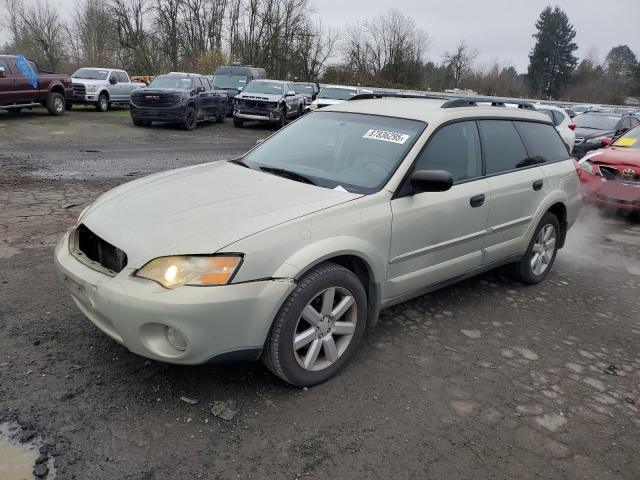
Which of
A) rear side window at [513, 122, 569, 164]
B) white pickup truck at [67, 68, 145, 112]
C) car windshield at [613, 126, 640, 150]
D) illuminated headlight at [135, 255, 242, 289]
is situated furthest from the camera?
white pickup truck at [67, 68, 145, 112]

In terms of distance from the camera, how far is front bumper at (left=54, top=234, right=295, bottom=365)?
100 inches

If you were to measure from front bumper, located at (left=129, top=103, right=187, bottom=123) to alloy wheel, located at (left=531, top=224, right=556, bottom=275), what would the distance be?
14110mm

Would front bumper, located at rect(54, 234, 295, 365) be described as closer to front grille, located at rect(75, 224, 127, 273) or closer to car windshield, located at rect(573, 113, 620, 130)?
front grille, located at rect(75, 224, 127, 273)

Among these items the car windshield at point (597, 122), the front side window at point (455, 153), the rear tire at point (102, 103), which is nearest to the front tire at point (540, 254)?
the front side window at point (455, 153)

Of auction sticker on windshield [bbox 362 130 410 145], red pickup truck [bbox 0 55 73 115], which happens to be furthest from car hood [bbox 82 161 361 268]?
red pickup truck [bbox 0 55 73 115]

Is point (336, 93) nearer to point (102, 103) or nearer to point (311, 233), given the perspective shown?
point (102, 103)

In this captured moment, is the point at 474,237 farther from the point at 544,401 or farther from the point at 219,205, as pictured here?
the point at 219,205

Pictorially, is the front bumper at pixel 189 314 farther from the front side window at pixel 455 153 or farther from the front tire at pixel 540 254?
the front tire at pixel 540 254

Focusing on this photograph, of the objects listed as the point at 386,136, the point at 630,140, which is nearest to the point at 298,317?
the point at 386,136

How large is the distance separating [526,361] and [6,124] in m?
16.9

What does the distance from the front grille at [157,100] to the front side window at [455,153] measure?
14.2 meters

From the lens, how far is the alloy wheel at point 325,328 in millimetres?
2945

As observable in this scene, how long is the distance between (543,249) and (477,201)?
1.46 meters

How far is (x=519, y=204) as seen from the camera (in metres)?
4.39
